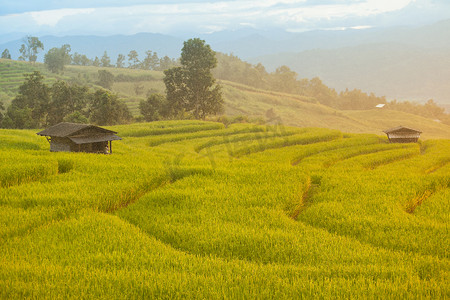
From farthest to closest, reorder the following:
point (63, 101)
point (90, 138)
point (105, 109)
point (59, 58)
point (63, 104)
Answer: point (59, 58), point (63, 104), point (63, 101), point (105, 109), point (90, 138)

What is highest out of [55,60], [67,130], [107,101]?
[55,60]

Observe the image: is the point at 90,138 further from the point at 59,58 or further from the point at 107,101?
the point at 59,58

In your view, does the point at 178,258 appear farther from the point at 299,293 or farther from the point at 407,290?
the point at 407,290

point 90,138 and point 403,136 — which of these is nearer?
point 90,138

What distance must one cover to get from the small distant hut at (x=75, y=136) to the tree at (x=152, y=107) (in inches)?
1330

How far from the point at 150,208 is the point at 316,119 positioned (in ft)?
250

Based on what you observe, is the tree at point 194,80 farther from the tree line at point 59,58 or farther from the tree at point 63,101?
the tree line at point 59,58

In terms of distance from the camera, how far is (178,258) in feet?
25.1

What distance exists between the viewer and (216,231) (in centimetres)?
919

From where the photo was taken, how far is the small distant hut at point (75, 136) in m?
20.7

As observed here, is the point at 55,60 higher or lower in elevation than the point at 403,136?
higher

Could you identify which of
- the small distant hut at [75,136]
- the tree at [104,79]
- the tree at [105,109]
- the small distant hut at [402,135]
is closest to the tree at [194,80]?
the tree at [105,109]

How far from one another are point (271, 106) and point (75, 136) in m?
76.0

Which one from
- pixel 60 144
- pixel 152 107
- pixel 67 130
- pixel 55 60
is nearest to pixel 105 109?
pixel 152 107
